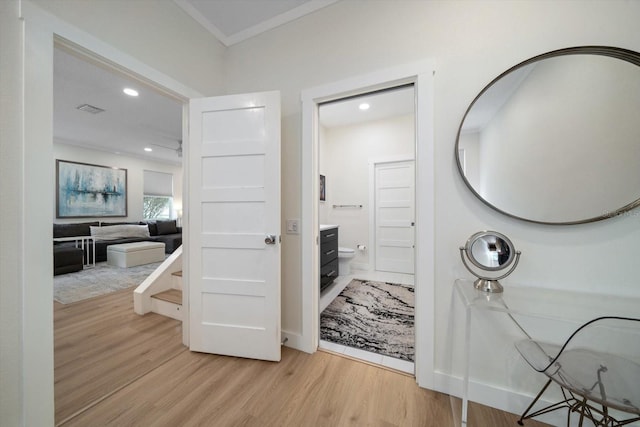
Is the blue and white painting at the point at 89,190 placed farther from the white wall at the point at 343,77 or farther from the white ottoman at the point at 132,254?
the white wall at the point at 343,77

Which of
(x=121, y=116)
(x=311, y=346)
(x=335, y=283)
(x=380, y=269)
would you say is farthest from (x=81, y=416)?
(x=121, y=116)

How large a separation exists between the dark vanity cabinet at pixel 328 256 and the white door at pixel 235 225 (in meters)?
1.29

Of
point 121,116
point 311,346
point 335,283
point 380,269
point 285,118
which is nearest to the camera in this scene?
point 311,346

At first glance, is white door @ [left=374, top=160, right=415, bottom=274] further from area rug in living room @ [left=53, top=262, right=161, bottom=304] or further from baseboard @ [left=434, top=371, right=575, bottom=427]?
area rug in living room @ [left=53, top=262, right=161, bottom=304]

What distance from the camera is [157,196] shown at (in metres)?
6.56

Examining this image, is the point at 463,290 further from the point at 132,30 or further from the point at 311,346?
the point at 132,30

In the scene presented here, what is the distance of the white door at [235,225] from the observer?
1.61m

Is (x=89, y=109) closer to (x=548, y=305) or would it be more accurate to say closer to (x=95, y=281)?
(x=95, y=281)

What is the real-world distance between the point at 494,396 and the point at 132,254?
5579mm

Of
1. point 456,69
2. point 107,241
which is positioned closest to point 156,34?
point 456,69

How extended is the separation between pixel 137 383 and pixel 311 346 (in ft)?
3.78

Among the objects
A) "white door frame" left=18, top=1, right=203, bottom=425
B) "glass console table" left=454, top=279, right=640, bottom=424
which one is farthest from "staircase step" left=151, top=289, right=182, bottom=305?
"glass console table" left=454, top=279, right=640, bottom=424

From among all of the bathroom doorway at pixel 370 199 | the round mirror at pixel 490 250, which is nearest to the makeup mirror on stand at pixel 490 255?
the round mirror at pixel 490 250

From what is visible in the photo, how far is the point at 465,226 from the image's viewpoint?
4.25 ft
